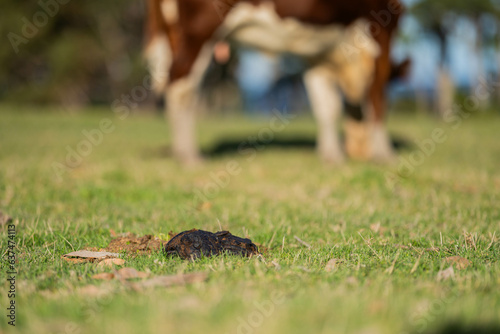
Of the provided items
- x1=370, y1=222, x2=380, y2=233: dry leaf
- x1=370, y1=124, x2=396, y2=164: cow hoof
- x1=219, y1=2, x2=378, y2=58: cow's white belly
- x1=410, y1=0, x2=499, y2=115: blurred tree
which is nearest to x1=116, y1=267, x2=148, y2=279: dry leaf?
x1=370, y1=222, x2=380, y2=233: dry leaf

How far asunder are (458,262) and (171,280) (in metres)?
1.28

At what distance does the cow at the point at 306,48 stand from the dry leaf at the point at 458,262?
418 centimetres

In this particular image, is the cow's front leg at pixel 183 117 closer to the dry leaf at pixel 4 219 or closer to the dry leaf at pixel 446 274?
the dry leaf at pixel 4 219

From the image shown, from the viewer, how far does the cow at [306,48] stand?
577cm

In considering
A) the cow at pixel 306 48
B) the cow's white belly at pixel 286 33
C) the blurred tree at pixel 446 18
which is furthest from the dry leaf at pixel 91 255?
the blurred tree at pixel 446 18

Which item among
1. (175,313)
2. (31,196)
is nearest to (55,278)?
(175,313)

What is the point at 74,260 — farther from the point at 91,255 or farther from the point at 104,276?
the point at 104,276

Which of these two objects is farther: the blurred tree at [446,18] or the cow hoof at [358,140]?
the blurred tree at [446,18]

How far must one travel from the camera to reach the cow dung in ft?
7.57

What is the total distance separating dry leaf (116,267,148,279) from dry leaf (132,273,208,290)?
13cm

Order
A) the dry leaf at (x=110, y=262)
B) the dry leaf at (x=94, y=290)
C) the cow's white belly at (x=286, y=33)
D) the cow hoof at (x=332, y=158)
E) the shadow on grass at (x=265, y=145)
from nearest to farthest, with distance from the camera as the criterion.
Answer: the dry leaf at (x=94, y=290) < the dry leaf at (x=110, y=262) < the cow's white belly at (x=286, y=33) < the cow hoof at (x=332, y=158) < the shadow on grass at (x=265, y=145)

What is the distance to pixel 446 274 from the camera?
6.59 ft

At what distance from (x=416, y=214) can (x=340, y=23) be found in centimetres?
354

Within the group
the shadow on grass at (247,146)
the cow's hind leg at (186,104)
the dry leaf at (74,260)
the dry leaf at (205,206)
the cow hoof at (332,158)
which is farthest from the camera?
the shadow on grass at (247,146)
